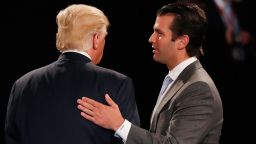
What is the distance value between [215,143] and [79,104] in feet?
2.06

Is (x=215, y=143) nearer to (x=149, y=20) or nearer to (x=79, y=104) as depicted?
(x=79, y=104)

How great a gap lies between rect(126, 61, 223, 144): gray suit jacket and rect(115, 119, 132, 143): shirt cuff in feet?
0.07

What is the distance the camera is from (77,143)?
191cm

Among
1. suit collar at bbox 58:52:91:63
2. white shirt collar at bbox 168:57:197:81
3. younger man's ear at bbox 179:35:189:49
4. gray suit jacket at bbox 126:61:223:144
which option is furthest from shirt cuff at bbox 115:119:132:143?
younger man's ear at bbox 179:35:189:49

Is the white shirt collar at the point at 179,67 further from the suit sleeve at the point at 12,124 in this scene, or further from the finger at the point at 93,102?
the suit sleeve at the point at 12,124

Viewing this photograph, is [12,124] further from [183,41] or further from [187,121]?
[183,41]

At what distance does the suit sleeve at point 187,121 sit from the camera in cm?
206

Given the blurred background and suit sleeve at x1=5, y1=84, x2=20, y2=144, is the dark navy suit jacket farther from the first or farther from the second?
the blurred background

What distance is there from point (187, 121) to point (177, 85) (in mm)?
192

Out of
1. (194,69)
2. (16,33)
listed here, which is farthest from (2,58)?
(194,69)

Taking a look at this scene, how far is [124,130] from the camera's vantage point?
2.00 m

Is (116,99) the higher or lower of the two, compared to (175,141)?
higher

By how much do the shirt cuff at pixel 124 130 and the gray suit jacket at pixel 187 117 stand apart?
0.02 metres

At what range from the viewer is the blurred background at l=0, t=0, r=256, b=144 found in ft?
13.5
